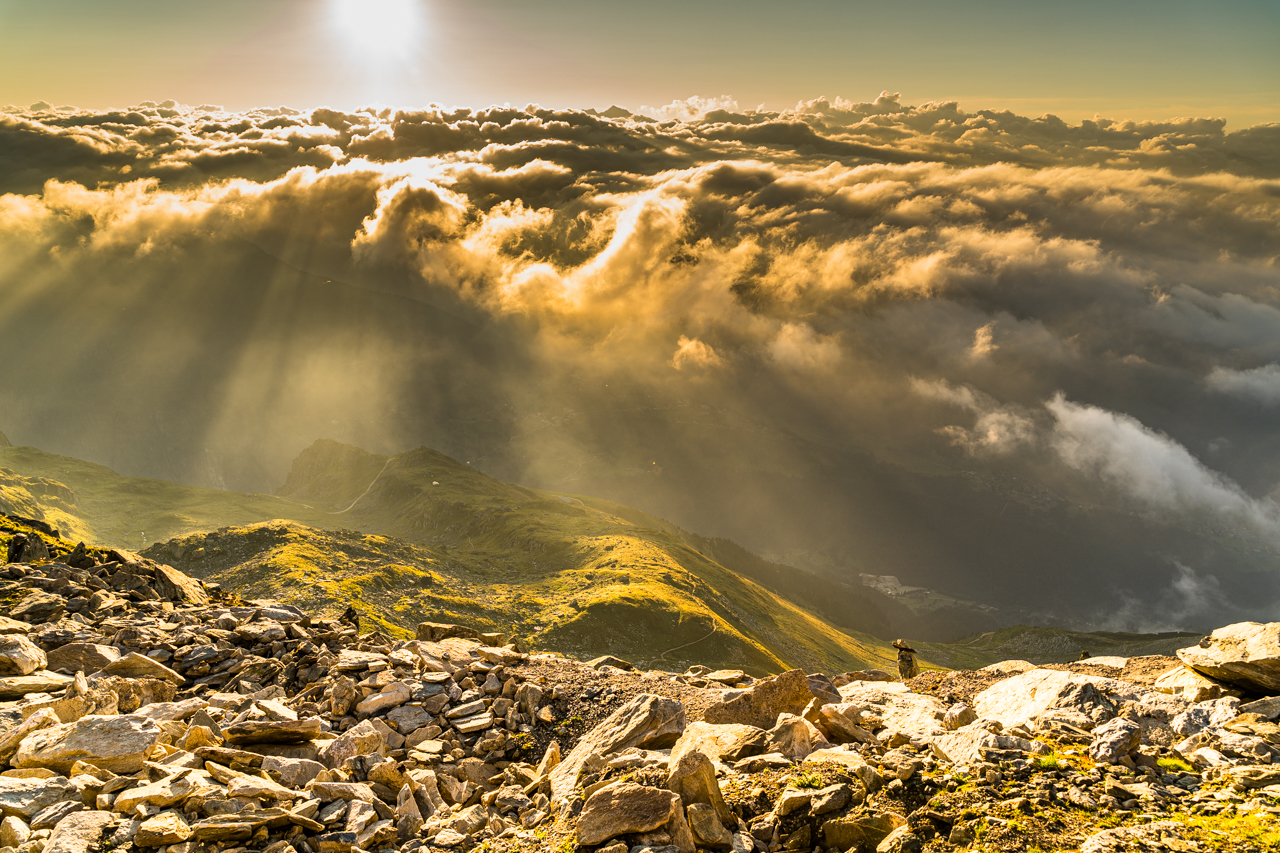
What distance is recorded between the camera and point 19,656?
87.6 feet

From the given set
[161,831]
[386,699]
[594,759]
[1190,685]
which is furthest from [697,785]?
[386,699]

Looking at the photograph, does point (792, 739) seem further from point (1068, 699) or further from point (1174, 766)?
point (1068, 699)

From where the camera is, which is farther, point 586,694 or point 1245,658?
point 586,694

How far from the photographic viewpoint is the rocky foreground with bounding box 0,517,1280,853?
51.0 ft

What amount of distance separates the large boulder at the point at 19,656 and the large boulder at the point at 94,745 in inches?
332

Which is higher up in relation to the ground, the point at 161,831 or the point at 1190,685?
the point at 1190,685

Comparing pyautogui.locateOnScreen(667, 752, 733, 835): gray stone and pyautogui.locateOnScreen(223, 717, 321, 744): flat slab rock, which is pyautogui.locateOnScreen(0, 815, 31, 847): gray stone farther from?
pyautogui.locateOnScreen(667, 752, 733, 835): gray stone

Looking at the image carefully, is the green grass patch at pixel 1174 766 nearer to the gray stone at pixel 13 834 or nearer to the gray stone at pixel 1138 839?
the gray stone at pixel 1138 839

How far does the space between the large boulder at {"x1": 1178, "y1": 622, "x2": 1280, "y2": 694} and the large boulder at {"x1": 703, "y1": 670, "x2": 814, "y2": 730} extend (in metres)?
13.8

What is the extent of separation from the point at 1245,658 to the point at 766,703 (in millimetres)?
16032

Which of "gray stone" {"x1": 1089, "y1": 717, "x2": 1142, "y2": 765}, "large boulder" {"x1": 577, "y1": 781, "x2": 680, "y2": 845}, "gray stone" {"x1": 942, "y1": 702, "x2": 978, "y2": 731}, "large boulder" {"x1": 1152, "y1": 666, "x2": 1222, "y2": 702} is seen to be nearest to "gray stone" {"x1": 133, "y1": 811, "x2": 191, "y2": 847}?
"large boulder" {"x1": 577, "y1": 781, "x2": 680, "y2": 845}

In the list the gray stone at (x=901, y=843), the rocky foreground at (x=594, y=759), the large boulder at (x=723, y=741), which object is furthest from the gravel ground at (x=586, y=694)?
the gray stone at (x=901, y=843)

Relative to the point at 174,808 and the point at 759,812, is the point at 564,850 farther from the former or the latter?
the point at 174,808

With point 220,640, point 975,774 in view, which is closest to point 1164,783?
point 975,774
